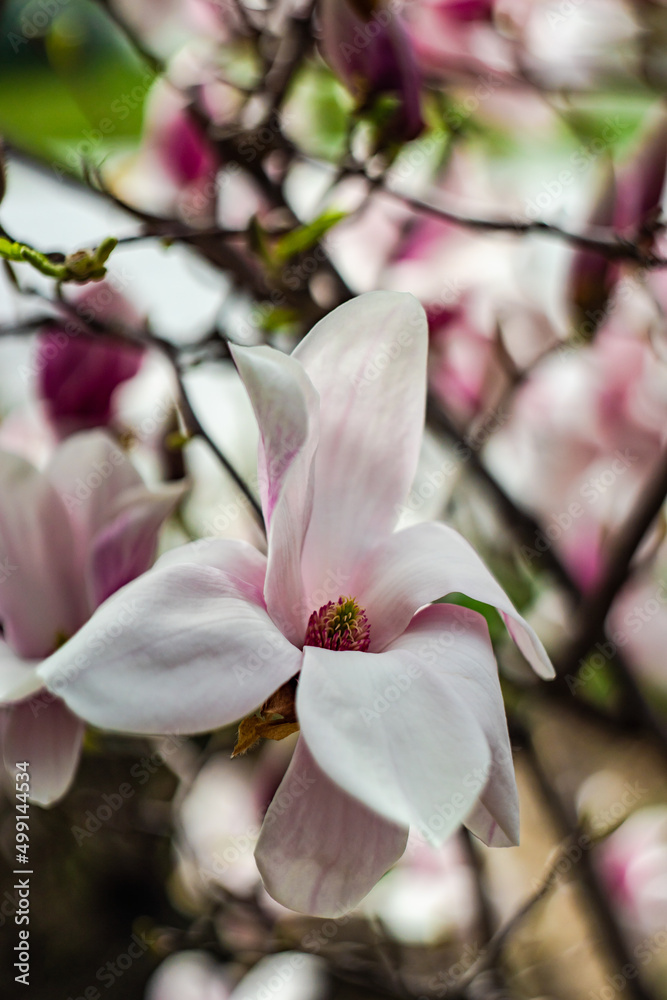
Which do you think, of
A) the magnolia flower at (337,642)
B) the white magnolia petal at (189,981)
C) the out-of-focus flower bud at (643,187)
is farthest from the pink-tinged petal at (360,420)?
the white magnolia petal at (189,981)

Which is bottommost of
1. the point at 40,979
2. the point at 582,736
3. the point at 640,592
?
the point at 40,979

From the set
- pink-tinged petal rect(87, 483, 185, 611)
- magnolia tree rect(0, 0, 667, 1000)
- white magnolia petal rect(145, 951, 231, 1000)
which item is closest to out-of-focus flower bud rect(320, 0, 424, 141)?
magnolia tree rect(0, 0, 667, 1000)

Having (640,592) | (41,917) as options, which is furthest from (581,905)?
(41,917)

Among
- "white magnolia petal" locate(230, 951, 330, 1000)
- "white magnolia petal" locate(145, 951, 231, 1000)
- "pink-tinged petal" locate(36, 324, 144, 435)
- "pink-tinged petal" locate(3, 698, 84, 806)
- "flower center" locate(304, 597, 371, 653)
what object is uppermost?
"flower center" locate(304, 597, 371, 653)

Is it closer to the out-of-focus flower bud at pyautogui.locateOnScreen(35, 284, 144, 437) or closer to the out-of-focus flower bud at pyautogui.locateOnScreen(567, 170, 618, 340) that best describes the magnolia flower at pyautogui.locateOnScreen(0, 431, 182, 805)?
the out-of-focus flower bud at pyautogui.locateOnScreen(35, 284, 144, 437)

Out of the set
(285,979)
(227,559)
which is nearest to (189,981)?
(285,979)

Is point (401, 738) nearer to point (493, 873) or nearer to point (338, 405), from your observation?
point (338, 405)

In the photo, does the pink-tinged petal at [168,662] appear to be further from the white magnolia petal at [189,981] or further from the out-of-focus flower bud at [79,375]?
the white magnolia petal at [189,981]
